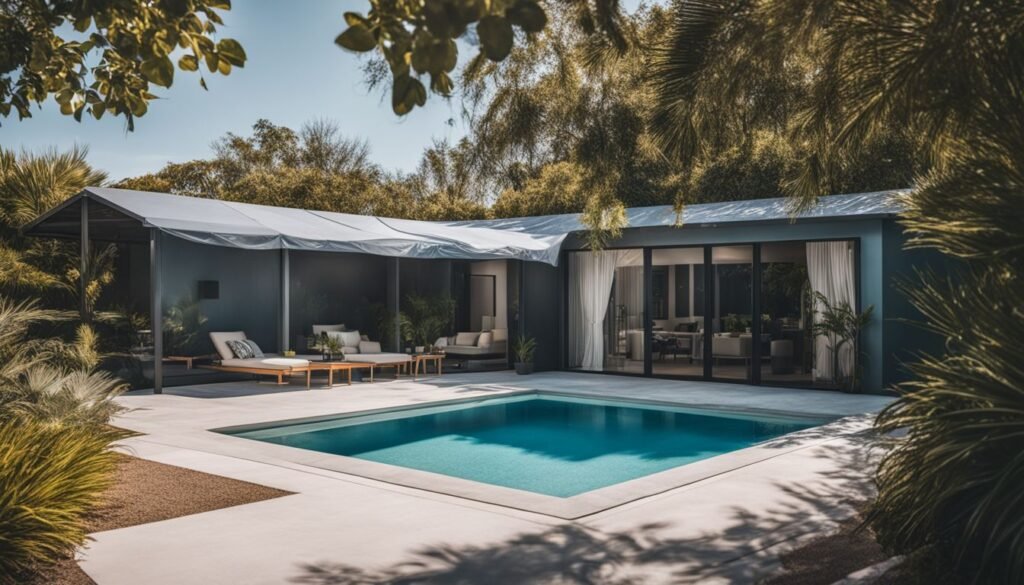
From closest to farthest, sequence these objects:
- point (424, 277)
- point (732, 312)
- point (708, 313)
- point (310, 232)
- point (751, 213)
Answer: point (310, 232) → point (751, 213) → point (708, 313) → point (732, 312) → point (424, 277)

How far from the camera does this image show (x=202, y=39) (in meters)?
3.80

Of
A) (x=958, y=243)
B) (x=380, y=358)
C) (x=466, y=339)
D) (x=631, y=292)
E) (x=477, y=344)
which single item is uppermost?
(x=631, y=292)

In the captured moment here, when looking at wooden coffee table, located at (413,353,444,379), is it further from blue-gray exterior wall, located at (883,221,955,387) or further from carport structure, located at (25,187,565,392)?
blue-gray exterior wall, located at (883,221,955,387)

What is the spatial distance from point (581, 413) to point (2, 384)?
25.5ft

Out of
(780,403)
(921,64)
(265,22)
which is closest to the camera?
(921,64)

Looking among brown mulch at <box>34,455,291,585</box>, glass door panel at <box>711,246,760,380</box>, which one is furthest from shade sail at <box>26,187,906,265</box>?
brown mulch at <box>34,455,291,585</box>

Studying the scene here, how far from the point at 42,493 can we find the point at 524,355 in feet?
41.4

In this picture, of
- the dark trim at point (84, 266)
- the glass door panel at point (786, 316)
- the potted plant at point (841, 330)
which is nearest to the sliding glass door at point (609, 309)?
the glass door panel at point (786, 316)

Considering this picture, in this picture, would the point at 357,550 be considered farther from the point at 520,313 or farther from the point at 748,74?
the point at 520,313

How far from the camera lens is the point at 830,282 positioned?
13.8 meters

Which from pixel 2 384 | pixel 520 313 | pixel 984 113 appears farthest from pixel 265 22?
pixel 984 113

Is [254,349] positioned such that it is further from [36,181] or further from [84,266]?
[36,181]

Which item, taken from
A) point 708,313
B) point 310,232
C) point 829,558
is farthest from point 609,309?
point 829,558

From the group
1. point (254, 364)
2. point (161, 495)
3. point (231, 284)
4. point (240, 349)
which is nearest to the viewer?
point (161, 495)
